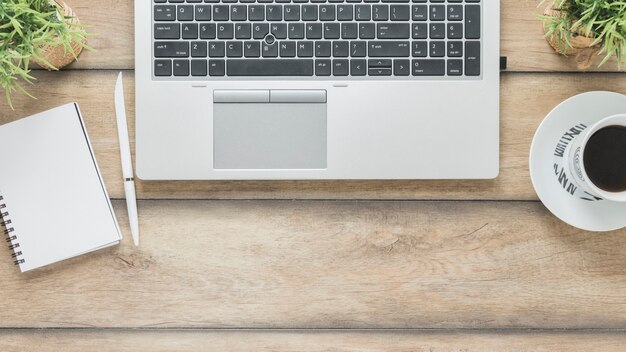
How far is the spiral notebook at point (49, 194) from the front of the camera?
0.69m

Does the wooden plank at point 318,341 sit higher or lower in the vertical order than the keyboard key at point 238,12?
lower

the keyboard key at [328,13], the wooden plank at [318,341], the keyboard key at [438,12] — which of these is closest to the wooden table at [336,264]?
the wooden plank at [318,341]

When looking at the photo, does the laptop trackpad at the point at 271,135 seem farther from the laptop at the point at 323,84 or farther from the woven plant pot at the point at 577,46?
the woven plant pot at the point at 577,46

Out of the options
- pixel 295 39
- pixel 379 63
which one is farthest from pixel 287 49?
pixel 379 63

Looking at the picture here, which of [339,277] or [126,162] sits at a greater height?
[126,162]

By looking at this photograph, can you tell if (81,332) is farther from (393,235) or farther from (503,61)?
(503,61)

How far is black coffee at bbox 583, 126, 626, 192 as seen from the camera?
637mm

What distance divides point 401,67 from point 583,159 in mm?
243

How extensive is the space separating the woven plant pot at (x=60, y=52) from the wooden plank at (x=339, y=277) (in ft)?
0.71

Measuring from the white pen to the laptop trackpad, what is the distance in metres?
0.12

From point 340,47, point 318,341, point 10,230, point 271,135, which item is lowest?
point 318,341

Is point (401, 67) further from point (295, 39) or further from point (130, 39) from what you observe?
point (130, 39)

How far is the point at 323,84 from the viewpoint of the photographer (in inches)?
26.2

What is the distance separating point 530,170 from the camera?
26.3 inches
